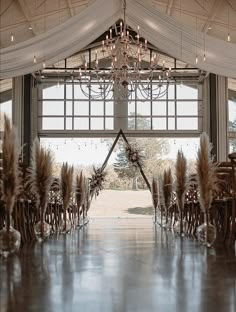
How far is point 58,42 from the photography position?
29.7 feet

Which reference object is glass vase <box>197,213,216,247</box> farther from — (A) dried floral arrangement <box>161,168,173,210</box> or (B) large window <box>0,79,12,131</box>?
(B) large window <box>0,79,12,131</box>

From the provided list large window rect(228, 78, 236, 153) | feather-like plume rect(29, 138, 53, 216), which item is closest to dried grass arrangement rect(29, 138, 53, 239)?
feather-like plume rect(29, 138, 53, 216)

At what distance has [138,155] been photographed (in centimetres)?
1468

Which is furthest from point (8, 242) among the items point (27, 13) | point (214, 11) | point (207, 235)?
point (214, 11)

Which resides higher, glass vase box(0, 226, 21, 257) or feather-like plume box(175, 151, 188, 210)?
feather-like plume box(175, 151, 188, 210)

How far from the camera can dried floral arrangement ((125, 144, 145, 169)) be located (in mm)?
14492

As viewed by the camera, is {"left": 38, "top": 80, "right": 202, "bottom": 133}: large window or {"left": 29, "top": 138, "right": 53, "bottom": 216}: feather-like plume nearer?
{"left": 29, "top": 138, "right": 53, "bottom": 216}: feather-like plume

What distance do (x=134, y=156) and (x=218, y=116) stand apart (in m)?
2.38

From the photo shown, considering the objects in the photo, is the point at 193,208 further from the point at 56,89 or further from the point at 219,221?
the point at 56,89

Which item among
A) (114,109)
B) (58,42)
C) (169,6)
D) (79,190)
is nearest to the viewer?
(79,190)

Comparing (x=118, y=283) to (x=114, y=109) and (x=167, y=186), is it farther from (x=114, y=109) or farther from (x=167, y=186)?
(x=114, y=109)

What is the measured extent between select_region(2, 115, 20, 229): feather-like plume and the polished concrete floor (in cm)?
33

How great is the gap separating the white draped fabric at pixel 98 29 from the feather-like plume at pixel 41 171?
17.6 ft

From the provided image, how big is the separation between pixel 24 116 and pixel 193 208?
8670 millimetres
